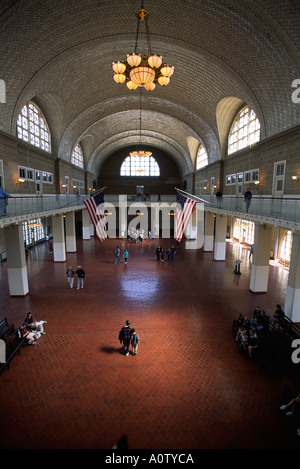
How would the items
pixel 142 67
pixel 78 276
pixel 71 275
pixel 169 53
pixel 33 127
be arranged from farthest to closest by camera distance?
pixel 33 127
pixel 169 53
pixel 71 275
pixel 78 276
pixel 142 67

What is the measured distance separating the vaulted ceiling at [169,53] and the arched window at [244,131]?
2.32ft

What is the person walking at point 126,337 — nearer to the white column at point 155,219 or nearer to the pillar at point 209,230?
the pillar at point 209,230

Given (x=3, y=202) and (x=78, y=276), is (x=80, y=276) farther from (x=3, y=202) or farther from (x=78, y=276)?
(x=3, y=202)

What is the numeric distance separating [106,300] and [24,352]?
420 cm

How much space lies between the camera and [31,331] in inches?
307

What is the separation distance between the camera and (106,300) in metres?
11.0

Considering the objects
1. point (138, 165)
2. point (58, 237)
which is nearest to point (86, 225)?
point (58, 237)

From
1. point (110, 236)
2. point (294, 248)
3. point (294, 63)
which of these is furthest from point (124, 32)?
point (110, 236)

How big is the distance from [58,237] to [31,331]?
32.7ft

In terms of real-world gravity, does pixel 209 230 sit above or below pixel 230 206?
below

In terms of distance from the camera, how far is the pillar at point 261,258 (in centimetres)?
1153

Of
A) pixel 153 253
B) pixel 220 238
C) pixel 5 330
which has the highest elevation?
pixel 220 238

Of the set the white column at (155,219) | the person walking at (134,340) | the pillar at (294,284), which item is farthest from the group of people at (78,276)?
the white column at (155,219)
